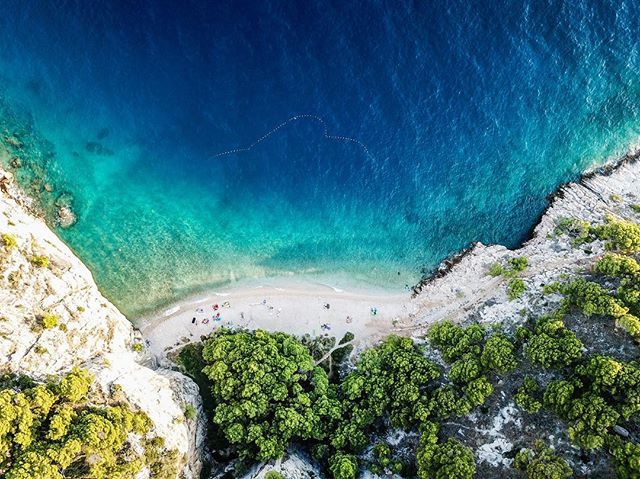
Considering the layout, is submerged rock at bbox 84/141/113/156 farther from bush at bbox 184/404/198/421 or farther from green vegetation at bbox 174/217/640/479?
bush at bbox 184/404/198/421

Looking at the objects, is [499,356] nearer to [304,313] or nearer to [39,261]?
[304,313]

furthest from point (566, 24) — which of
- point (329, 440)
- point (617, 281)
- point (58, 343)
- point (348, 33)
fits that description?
point (58, 343)

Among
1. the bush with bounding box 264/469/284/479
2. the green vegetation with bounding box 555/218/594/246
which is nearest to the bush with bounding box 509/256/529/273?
the green vegetation with bounding box 555/218/594/246

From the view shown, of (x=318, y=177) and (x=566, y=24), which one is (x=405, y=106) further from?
(x=566, y=24)

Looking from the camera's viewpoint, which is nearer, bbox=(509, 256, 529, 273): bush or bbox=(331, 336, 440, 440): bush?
bbox=(331, 336, 440, 440): bush

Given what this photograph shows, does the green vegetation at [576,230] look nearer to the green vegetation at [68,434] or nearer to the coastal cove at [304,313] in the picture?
the coastal cove at [304,313]

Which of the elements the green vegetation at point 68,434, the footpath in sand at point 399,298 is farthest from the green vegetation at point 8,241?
the footpath in sand at point 399,298
